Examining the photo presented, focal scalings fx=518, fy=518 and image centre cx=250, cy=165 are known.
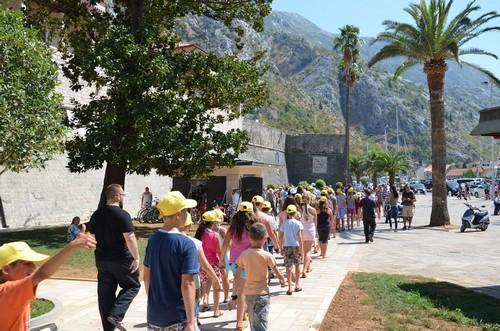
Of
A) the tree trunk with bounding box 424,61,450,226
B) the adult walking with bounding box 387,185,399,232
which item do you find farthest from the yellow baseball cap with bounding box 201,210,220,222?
the tree trunk with bounding box 424,61,450,226

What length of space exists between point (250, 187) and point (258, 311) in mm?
19328

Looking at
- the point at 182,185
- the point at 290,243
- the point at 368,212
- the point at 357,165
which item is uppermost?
the point at 357,165

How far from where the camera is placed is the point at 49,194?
20859mm

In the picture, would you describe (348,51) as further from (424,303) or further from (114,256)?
(114,256)

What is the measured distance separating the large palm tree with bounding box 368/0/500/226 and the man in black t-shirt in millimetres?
19228

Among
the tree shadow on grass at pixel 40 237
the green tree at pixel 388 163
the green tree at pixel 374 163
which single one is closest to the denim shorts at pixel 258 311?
the tree shadow on grass at pixel 40 237

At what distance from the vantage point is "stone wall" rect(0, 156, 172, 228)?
19062 millimetres

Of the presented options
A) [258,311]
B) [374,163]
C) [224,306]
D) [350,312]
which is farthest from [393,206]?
[374,163]

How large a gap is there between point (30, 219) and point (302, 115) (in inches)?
3648

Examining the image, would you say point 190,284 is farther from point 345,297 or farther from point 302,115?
point 302,115

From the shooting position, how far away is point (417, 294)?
898cm

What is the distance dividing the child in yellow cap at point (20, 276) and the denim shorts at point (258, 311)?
2663 mm

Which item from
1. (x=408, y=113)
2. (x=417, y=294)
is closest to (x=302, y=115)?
(x=408, y=113)

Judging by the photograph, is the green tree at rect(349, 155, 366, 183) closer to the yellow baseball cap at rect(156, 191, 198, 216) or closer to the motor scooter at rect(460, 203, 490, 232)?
the motor scooter at rect(460, 203, 490, 232)
